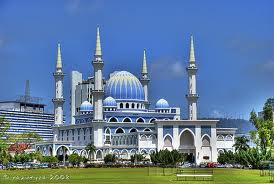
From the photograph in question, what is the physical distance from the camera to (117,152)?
368 feet

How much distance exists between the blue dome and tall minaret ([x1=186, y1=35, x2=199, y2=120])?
13763 mm

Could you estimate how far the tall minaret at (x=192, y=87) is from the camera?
113500 mm

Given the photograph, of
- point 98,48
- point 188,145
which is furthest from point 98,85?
point 188,145

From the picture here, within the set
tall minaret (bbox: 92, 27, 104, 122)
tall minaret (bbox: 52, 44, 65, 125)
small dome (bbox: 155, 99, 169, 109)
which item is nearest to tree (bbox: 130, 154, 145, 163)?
tall minaret (bbox: 92, 27, 104, 122)

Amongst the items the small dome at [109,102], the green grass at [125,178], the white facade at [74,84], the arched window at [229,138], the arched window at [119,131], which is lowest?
the green grass at [125,178]

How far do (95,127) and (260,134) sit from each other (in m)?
41.1

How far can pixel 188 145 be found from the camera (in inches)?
4434

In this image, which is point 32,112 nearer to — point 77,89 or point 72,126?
point 77,89

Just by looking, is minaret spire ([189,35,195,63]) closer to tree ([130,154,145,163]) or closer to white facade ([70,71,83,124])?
tree ([130,154,145,163])

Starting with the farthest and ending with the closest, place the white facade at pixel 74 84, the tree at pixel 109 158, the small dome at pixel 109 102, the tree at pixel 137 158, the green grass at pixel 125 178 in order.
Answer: the white facade at pixel 74 84 → the small dome at pixel 109 102 → the tree at pixel 109 158 → the tree at pixel 137 158 → the green grass at pixel 125 178

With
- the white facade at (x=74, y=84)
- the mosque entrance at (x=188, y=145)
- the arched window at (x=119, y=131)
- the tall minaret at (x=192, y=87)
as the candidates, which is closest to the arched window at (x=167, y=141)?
the mosque entrance at (x=188, y=145)

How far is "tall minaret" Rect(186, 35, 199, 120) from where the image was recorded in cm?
11350

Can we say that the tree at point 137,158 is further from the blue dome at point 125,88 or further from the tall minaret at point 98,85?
the blue dome at point 125,88

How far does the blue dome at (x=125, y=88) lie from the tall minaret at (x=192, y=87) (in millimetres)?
13763
